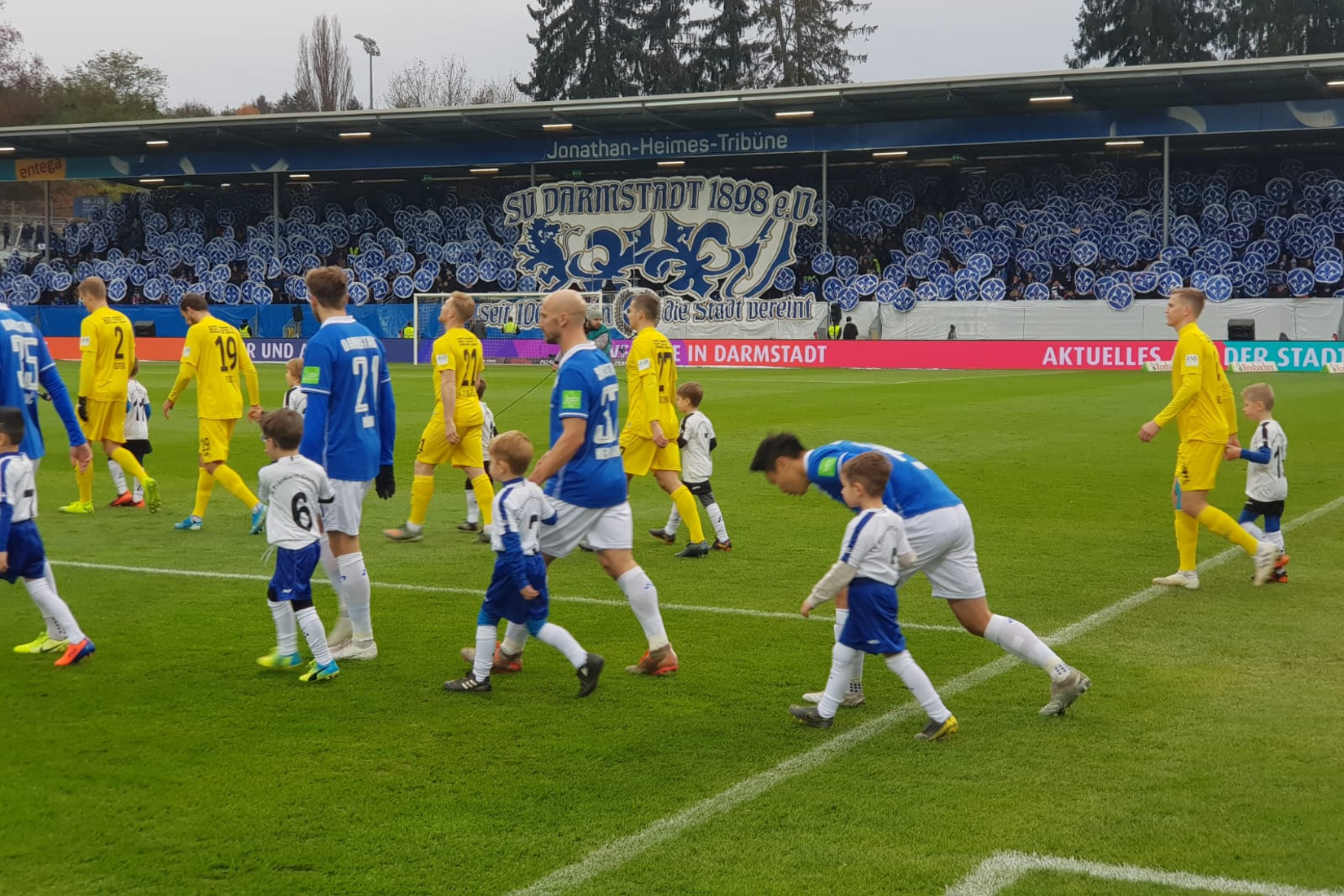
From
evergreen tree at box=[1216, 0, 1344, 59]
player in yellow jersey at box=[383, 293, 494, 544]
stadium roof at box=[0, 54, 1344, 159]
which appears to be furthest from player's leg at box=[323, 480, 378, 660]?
evergreen tree at box=[1216, 0, 1344, 59]

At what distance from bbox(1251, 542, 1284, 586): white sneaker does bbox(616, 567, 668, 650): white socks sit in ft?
15.7

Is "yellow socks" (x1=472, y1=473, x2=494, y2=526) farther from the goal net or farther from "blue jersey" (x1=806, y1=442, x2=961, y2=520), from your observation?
the goal net

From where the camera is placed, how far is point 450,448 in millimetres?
11602

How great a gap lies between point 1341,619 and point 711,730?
4.64 metres

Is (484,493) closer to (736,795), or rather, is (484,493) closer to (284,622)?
(284,622)

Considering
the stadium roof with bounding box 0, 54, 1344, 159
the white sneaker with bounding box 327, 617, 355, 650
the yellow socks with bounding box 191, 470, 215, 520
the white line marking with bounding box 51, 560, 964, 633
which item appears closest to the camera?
the white sneaker with bounding box 327, 617, 355, 650

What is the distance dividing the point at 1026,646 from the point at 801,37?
71.1 meters

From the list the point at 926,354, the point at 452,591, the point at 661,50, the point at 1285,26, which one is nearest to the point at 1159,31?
the point at 1285,26

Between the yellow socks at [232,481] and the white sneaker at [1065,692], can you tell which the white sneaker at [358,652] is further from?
the yellow socks at [232,481]

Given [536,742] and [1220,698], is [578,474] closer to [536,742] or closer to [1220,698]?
[536,742]

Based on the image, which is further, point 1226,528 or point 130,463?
point 130,463

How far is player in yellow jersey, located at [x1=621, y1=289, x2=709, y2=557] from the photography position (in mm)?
10094

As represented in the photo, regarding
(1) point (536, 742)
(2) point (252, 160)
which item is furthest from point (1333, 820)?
(2) point (252, 160)

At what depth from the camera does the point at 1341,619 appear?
8.44m
